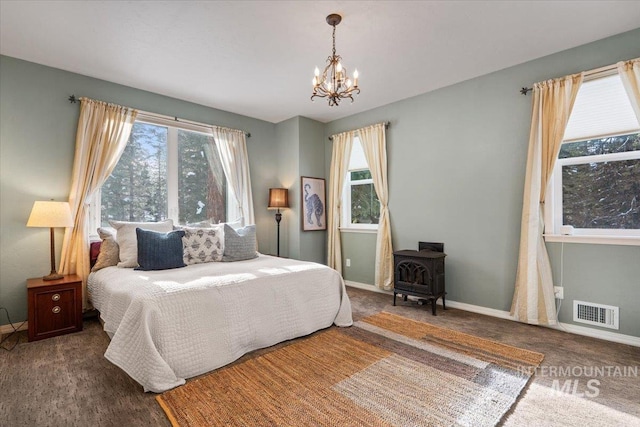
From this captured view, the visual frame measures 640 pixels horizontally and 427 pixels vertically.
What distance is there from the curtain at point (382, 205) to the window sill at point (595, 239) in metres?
1.78

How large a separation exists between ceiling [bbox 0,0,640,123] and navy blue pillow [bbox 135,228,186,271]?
171 cm

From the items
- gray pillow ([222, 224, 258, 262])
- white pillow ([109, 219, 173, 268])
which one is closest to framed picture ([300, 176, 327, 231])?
gray pillow ([222, 224, 258, 262])

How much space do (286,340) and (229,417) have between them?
101 centimetres

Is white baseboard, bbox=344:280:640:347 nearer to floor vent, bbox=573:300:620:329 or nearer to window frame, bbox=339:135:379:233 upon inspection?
floor vent, bbox=573:300:620:329

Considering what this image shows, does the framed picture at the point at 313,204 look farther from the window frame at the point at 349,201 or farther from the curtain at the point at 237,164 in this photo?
the curtain at the point at 237,164

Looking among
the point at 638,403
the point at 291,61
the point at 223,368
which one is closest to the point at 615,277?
the point at 638,403

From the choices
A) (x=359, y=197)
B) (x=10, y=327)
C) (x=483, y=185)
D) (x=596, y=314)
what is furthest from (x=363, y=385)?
(x=10, y=327)

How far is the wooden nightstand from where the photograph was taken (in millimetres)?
2668

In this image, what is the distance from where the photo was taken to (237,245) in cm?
340

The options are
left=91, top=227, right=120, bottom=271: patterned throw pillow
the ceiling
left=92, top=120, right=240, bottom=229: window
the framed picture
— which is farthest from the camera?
the framed picture

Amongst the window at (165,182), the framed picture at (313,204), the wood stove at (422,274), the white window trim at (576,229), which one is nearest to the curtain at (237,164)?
the window at (165,182)

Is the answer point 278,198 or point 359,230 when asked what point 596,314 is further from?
point 278,198

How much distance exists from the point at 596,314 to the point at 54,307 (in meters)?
4.80

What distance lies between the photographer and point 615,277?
2631 millimetres
